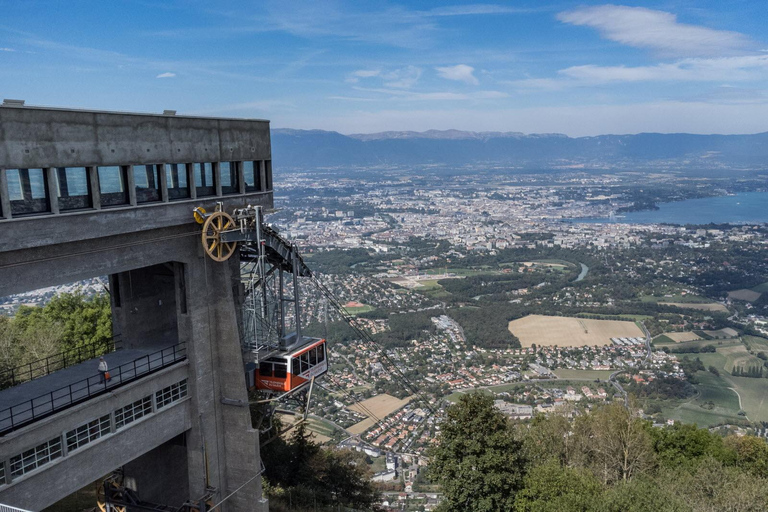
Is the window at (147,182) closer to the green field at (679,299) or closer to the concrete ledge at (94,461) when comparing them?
the concrete ledge at (94,461)

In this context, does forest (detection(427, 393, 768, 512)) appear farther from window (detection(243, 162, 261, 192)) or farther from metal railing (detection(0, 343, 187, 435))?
window (detection(243, 162, 261, 192))

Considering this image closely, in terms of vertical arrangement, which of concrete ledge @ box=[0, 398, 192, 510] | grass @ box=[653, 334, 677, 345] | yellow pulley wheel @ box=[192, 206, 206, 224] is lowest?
grass @ box=[653, 334, 677, 345]

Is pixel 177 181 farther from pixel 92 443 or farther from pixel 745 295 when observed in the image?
pixel 745 295

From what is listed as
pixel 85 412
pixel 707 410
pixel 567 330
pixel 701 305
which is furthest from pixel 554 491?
pixel 701 305

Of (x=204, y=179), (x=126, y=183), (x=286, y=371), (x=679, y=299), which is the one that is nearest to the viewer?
(x=126, y=183)

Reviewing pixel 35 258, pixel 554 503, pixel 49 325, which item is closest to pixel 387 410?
pixel 49 325

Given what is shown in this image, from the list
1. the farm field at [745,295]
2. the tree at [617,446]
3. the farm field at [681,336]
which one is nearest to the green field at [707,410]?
the farm field at [681,336]

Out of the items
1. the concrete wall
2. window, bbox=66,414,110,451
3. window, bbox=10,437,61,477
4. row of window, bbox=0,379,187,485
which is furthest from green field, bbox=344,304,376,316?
window, bbox=10,437,61,477
